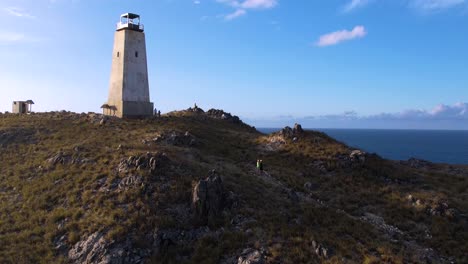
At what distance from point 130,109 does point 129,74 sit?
4925 millimetres

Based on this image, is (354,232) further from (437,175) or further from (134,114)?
(134,114)

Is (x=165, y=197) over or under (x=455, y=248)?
over

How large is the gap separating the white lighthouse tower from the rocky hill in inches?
411

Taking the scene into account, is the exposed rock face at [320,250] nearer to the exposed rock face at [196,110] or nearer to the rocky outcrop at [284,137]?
the rocky outcrop at [284,137]

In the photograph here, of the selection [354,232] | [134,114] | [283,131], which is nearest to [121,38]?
[134,114]

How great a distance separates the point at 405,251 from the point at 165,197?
611 inches

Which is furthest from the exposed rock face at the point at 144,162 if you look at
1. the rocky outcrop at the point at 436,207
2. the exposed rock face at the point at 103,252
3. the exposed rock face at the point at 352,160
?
the rocky outcrop at the point at 436,207

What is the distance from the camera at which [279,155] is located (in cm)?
4153

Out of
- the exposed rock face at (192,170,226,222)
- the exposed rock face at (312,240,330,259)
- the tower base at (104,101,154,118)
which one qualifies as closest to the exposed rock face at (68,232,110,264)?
the exposed rock face at (192,170,226,222)

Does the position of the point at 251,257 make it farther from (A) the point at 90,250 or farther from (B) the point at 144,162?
(B) the point at 144,162

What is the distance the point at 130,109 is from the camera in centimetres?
5288

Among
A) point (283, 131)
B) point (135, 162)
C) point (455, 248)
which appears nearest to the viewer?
point (455, 248)

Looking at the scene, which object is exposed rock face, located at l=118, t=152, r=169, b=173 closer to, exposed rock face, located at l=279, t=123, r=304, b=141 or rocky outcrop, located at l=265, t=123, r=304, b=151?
rocky outcrop, located at l=265, t=123, r=304, b=151

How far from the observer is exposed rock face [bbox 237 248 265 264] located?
1989 centimetres
